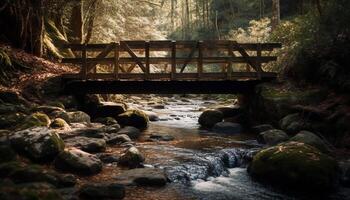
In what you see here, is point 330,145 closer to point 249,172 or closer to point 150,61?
point 249,172

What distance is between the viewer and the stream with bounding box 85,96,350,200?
8.52 metres

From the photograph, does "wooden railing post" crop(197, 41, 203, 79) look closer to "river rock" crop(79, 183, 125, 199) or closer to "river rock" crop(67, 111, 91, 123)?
"river rock" crop(67, 111, 91, 123)

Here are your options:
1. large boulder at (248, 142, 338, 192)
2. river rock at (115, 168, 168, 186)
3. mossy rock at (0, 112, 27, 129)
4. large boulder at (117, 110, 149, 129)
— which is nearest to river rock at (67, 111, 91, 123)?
mossy rock at (0, 112, 27, 129)

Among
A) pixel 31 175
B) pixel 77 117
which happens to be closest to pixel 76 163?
pixel 31 175

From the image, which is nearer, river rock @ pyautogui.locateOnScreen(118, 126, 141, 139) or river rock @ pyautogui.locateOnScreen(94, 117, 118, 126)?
river rock @ pyautogui.locateOnScreen(118, 126, 141, 139)

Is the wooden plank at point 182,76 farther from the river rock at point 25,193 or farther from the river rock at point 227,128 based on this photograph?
the river rock at point 25,193

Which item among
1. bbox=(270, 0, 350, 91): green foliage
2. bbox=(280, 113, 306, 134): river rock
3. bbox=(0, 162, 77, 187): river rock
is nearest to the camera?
bbox=(0, 162, 77, 187): river rock

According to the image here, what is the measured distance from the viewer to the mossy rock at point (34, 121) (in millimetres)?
10625

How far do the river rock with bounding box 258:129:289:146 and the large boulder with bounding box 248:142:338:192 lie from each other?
2.77m

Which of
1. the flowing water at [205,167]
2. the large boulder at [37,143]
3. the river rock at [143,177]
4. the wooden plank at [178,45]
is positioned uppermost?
the wooden plank at [178,45]

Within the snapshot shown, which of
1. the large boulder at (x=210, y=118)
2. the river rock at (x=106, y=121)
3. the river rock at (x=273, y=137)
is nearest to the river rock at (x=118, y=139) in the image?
the river rock at (x=106, y=121)

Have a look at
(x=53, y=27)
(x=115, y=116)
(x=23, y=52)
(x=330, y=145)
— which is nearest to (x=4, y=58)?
(x=23, y=52)

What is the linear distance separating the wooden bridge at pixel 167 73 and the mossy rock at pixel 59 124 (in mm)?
3986

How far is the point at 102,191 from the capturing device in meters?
7.65
